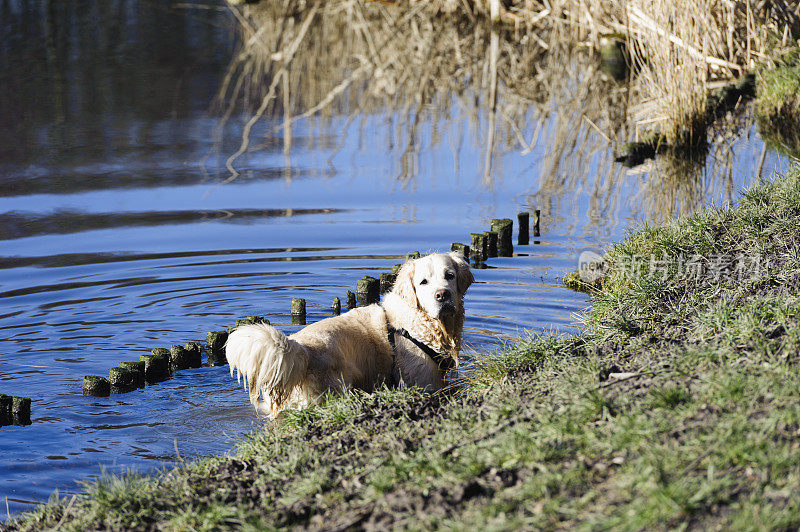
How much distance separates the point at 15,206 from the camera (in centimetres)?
1277

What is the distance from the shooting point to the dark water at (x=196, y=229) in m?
7.18

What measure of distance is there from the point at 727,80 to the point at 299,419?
1379 centimetres

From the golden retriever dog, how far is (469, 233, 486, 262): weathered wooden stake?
302 centimetres

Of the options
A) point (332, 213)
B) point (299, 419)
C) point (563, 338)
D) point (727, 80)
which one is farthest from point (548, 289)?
point (727, 80)

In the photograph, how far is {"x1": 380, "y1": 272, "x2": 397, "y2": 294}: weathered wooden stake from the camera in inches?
390

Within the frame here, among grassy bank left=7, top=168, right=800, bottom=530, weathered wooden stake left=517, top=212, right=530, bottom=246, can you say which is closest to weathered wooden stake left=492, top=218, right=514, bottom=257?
weathered wooden stake left=517, top=212, right=530, bottom=246

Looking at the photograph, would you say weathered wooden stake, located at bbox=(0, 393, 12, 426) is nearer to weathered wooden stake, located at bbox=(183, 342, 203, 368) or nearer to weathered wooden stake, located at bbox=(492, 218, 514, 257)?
weathered wooden stake, located at bbox=(183, 342, 203, 368)

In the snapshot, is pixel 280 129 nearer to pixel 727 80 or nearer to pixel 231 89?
pixel 231 89

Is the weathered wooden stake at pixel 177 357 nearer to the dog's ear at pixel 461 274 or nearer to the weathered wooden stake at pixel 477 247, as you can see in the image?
the dog's ear at pixel 461 274

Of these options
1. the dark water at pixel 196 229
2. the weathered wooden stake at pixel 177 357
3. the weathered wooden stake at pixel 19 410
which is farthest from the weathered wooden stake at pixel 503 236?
the weathered wooden stake at pixel 19 410

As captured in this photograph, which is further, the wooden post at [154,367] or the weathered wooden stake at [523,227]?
the weathered wooden stake at [523,227]

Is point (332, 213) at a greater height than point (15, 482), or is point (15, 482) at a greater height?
point (332, 213)


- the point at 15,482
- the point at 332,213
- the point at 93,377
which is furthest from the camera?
the point at 332,213

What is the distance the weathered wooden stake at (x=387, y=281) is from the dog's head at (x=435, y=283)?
235cm
